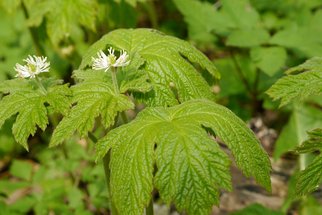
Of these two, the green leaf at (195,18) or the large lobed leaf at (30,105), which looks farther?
the green leaf at (195,18)

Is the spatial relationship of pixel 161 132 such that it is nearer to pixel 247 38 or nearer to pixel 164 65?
pixel 164 65

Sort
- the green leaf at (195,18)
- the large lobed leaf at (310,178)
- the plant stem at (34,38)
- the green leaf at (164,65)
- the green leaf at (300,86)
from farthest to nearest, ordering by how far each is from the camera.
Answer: the green leaf at (195,18) < the plant stem at (34,38) < the green leaf at (164,65) < the green leaf at (300,86) < the large lobed leaf at (310,178)

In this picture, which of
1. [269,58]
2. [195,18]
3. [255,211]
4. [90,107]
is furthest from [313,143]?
[195,18]

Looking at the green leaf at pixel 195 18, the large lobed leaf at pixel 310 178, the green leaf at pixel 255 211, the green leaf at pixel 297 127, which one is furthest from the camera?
the green leaf at pixel 195 18

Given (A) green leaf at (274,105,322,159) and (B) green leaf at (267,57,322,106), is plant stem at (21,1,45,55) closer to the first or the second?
(A) green leaf at (274,105,322,159)

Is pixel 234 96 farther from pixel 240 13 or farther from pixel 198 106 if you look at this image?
pixel 198 106

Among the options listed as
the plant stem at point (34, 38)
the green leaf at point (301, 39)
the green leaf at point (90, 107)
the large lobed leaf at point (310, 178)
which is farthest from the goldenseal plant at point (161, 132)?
the green leaf at point (301, 39)

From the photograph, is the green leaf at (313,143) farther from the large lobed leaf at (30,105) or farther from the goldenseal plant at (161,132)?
the large lobed leaf at (30,105)

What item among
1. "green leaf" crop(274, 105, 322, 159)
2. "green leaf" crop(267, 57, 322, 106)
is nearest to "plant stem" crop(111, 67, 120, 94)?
"green leaf" crop(267, 57, 322, 106)
